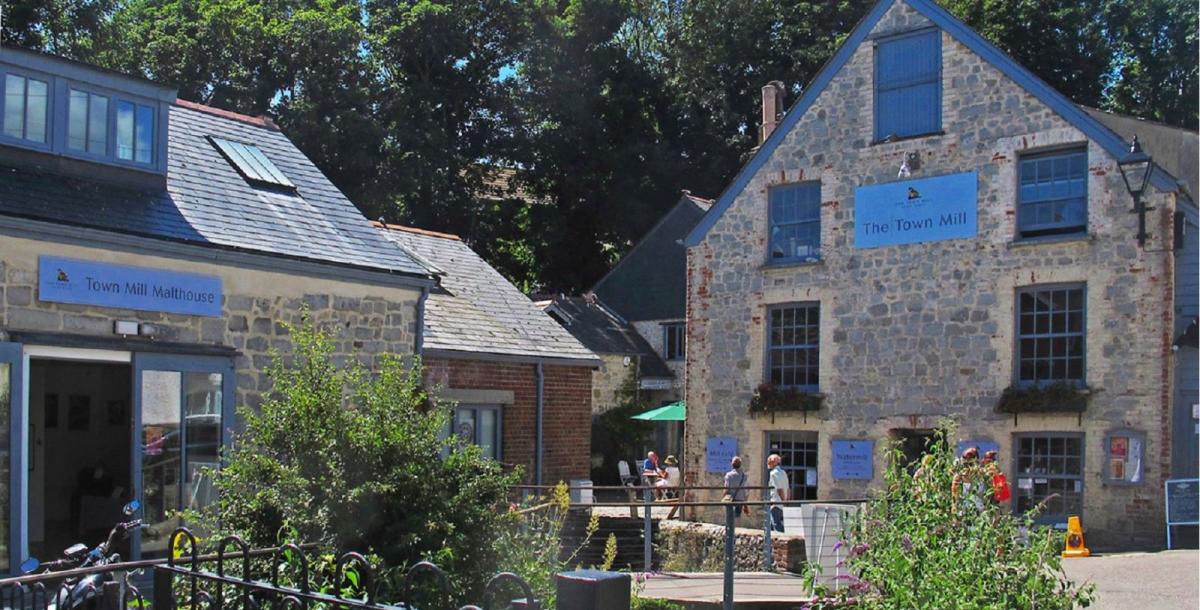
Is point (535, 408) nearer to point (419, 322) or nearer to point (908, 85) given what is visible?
point (419, 322)

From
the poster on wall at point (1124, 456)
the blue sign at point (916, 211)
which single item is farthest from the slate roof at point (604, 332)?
the poster on wall at point (1124, 456)

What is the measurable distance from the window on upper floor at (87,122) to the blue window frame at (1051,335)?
44.1 feet

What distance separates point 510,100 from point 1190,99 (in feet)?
60.3

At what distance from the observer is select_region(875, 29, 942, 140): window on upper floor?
20906 millimetres

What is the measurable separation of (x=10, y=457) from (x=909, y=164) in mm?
14638

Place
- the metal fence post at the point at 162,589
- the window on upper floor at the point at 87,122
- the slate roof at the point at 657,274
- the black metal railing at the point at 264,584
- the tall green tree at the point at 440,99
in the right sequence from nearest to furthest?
the black metal railing at the point at 264,584 → the metal fence post at the point at 162,589 → the window on upper floor at the point at 87,122 → the slate roof at the point at 657,274 → the tall green tree at the point at 440,99

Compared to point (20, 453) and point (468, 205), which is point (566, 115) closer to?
point (468, 205)

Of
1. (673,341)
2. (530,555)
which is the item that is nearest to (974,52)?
(530,555)

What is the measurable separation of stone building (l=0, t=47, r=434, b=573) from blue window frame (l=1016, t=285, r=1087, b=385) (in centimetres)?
979

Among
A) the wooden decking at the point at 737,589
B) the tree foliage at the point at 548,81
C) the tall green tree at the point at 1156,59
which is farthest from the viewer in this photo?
the tree foliage at the point at 548,81

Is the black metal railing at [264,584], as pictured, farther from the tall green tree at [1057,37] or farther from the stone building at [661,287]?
the tall green tree at [1057,37]

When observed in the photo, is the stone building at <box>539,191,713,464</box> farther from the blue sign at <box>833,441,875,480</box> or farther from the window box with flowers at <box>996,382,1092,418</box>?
the window box with flowers at <box>996,382,1092,418</box>

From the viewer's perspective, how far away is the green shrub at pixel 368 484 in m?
6.99

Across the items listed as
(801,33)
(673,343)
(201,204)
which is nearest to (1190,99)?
(801,33)
